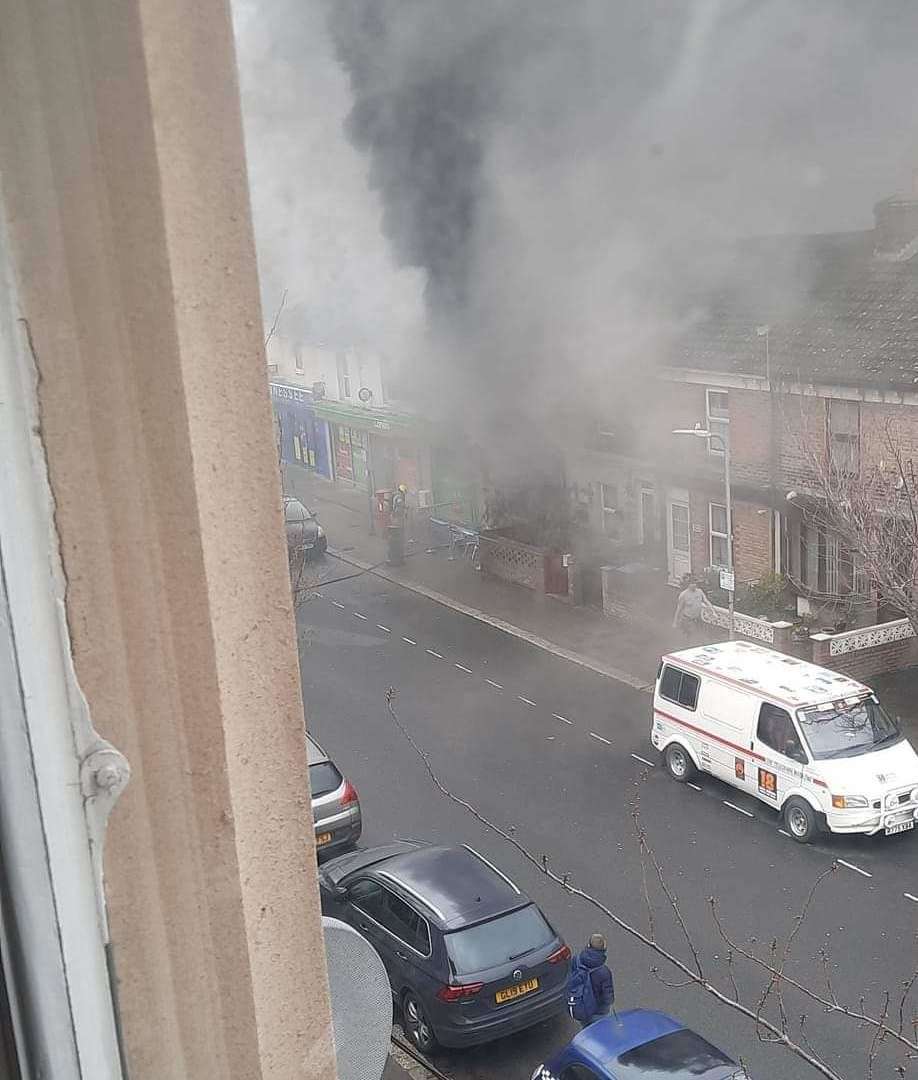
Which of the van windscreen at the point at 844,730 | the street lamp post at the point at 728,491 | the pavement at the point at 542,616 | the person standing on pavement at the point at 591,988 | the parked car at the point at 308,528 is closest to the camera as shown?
the person standing on pavement at the point at 591,988

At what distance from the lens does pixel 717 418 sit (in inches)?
582

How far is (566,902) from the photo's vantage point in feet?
27.9

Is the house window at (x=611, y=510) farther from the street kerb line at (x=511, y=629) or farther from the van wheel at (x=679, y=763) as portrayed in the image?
the van wheel at (x=679, y=763)

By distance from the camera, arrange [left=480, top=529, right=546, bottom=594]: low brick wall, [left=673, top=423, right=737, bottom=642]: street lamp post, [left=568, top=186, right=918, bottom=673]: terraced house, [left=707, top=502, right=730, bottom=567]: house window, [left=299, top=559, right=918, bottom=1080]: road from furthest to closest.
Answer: [left=480, top=529, right=546, bottom=594]: low brick wall, [left=707, top=502, right=730, bottom=567]: house window, [left=568, top=186, right=918, bottom=673]: terraced house, [left=673, top=423, right=737, bottom=642]: street lamp post, [left=299, top=559, right=918, bottom=1080]: road

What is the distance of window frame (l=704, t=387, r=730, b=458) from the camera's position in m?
14.6

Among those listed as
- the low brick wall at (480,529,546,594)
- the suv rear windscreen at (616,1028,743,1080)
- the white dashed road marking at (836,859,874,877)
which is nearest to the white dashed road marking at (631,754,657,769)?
the white dashed road marking at (836,859,874,877)

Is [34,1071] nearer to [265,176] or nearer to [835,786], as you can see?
[835,786]

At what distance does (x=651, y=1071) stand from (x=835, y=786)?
375cm

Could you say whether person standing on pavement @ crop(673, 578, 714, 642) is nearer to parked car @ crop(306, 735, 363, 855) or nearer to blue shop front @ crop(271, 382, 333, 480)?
parked car @ crop(306, 735, 363, 855)

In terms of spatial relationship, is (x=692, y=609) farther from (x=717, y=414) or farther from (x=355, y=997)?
(x=355, y=997)

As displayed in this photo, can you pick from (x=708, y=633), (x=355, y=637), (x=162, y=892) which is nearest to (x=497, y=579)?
(x=355, y=637)

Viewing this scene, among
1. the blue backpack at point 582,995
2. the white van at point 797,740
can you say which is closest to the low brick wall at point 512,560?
the white van at point 797,740

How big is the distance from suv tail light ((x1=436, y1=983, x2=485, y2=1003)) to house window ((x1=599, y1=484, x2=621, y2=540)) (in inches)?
432

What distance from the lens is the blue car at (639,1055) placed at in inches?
224
